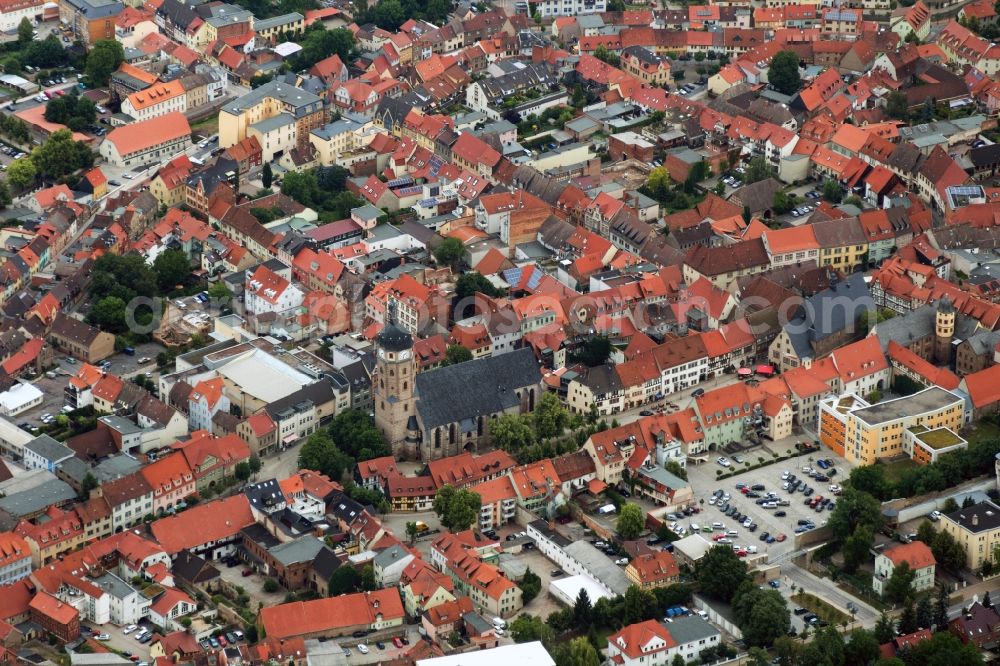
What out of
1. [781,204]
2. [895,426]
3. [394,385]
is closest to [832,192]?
[781,204]

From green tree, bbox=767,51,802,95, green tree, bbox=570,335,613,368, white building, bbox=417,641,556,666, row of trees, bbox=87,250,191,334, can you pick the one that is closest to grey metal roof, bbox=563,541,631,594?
white building, bbox=417,641,556,666

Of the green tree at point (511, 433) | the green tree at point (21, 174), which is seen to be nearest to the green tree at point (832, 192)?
the green tree at point (511, 433)

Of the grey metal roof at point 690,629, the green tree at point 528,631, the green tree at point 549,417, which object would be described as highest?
the green tree at point 549,417

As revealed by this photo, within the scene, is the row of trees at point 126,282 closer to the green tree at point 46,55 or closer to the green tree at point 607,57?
the green tree at point 46,55

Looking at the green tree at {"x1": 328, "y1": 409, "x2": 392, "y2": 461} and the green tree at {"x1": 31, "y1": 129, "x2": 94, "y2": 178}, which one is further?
the green tree at {"x1": 31, "y1": 129, "x2": 94, "y2": 178}

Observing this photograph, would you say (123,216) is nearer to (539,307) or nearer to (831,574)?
(539,307)

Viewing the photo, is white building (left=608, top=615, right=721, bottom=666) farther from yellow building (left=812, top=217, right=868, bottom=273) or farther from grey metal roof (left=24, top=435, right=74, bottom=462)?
yellow building (left=812, top=217, right=868, bottom=273)
